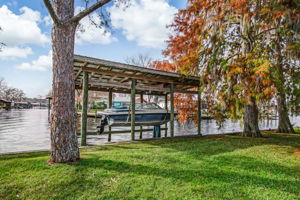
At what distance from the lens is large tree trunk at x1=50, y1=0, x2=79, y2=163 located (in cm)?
415

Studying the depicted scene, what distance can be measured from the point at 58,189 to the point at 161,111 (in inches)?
259

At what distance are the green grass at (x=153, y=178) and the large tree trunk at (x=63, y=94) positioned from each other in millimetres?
346

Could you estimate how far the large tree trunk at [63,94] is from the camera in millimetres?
4152

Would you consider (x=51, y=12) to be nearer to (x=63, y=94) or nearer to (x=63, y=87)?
(x=63, y=87)

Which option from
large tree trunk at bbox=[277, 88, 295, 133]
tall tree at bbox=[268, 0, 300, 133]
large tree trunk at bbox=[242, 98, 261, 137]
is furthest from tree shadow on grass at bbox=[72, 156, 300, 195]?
large tree trunk at bbox=[277, 88, 295, 133]

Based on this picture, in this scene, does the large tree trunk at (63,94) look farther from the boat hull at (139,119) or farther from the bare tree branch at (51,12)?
the boat hull at (139,119)

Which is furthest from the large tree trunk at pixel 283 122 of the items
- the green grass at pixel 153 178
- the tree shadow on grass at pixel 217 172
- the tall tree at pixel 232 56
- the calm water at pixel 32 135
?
the tree shadow on grass at pixel 217 172

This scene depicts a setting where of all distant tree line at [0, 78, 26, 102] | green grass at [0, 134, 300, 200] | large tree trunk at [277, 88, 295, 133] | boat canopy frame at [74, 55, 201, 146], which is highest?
distant tree line at [0, 78, 26, 102]

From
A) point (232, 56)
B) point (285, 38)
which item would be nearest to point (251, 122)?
point (232, 56)

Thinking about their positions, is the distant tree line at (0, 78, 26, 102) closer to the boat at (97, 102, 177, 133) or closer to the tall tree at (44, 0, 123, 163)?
the boat at (97, 102, 177, 133)

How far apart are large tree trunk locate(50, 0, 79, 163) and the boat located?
3.83 meters

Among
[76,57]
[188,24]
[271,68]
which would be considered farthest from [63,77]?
[188,24]

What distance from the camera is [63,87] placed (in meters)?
4.18

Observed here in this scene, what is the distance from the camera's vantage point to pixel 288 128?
11586mm
